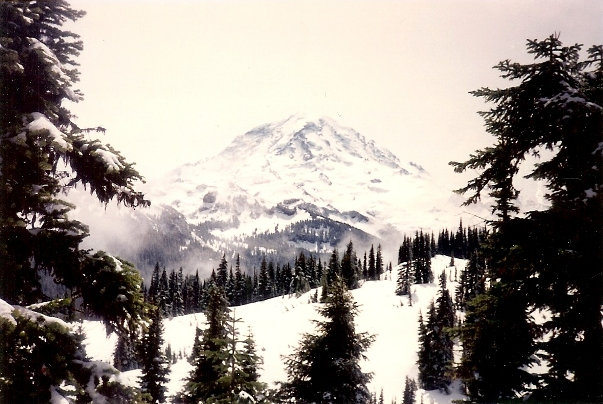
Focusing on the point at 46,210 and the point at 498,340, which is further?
the point at 498,340

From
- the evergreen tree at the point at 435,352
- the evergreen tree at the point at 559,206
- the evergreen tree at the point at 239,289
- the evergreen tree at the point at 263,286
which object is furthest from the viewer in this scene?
the evergreen tree at the point at 263,286

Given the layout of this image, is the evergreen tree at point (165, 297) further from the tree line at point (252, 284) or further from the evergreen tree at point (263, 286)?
the evergreen tree at point (263, 286)

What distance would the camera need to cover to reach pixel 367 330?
2520 inches

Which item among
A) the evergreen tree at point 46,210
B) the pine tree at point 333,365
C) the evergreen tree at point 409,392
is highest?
the evergreen tree at point 46,210

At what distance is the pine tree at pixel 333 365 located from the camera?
15.7m

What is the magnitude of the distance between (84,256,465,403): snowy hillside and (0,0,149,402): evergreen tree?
53.4 m

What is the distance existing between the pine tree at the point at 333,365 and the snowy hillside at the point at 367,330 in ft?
137

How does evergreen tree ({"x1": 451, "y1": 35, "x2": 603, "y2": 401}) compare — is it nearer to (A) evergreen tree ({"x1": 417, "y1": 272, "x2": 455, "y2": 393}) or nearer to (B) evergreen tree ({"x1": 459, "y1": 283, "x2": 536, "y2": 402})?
(B) evergreen tree ({"x1": 459, "y1": 283, "x2": 536, "y2": 402})

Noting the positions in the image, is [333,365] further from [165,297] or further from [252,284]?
[252,284]

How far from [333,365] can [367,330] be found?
5108cm

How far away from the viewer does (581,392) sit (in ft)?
25.0

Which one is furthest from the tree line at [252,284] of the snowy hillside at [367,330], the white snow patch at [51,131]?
the white snow patch at [51,131]

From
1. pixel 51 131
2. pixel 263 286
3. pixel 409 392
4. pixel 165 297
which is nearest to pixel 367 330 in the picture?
pixel 409 392

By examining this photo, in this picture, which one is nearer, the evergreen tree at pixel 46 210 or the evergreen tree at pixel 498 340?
the evergreen tree at pixel 46 210
